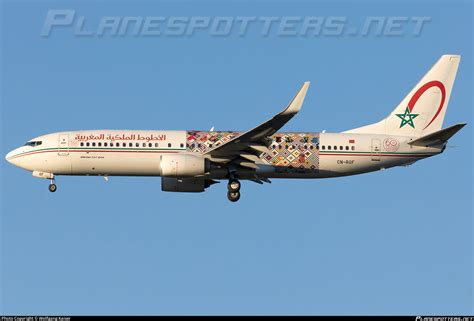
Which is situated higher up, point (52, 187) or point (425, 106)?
point (425, 106)

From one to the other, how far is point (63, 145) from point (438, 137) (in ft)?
75.6

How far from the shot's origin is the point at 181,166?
Answer: 60.2 m

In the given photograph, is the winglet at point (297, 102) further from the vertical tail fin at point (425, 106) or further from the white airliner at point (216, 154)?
the vertical tail fin at point (425, 106)

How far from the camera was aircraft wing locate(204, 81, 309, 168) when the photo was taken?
56.3 meters

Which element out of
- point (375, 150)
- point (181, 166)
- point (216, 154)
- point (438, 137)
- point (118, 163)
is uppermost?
point (438, 137)

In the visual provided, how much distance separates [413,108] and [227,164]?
13.7 meters

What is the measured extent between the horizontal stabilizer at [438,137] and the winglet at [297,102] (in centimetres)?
1008

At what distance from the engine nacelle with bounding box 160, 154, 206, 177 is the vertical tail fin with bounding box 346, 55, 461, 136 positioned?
12.0 meters

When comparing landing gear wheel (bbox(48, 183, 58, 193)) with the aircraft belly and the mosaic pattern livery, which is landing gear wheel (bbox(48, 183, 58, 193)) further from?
the mosaic pattern livery

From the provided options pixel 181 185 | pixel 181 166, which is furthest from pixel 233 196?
pixel 181 166

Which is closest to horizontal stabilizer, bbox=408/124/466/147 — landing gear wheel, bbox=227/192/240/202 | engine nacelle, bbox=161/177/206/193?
landing gear wheel, bbox=227/192/240/202

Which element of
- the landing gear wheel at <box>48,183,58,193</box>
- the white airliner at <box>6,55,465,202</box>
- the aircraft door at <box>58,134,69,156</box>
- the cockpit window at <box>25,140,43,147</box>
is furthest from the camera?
the cockpit window at <box>25,140,43,147</box>

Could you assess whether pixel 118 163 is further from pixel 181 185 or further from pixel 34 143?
pixel 34 143

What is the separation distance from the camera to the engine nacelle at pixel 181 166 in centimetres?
6022
